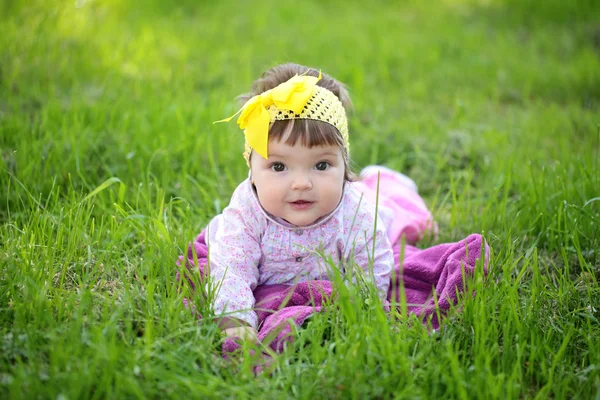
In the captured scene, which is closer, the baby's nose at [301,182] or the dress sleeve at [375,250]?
the baby's nose at [301,182]

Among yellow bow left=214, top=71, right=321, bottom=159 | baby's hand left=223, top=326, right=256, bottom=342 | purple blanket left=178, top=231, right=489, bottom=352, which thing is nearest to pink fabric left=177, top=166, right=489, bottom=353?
purple blanket left=178, top=231, right=489, bottom=352

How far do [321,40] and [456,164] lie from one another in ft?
8.33

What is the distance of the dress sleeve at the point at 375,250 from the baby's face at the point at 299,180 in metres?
0.22

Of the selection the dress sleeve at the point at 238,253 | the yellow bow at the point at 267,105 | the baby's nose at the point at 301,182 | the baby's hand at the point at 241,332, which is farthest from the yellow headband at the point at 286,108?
the baby's hand at the point at 241,332

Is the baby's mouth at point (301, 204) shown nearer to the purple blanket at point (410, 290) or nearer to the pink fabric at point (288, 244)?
the pink fabric at point (288, 244)

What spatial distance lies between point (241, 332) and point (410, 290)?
88cm

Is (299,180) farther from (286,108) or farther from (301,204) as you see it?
(286,108)

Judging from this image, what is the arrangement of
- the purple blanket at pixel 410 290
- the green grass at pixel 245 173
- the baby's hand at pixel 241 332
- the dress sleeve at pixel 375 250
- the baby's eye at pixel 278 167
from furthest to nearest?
1. the dress sleeve at pixel 375 250
2. the baby's eye at pixel 278 167
3. the purple blanket at pixel 410 290
4. the baby's hand at pixel 241 332
5. the green grass at pixel 245 173

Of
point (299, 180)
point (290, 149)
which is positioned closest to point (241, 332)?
point (299, 180)

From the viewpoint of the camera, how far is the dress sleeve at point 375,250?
2623 millimetres

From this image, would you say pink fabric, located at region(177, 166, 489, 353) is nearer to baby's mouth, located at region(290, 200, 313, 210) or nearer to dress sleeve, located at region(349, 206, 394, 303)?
dress sleeve, located at region(349, 206, 394, 303)

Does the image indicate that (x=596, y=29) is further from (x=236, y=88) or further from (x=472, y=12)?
(x=236, y=88)

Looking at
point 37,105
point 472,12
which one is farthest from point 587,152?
point 472,12

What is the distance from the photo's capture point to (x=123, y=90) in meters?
4.42
